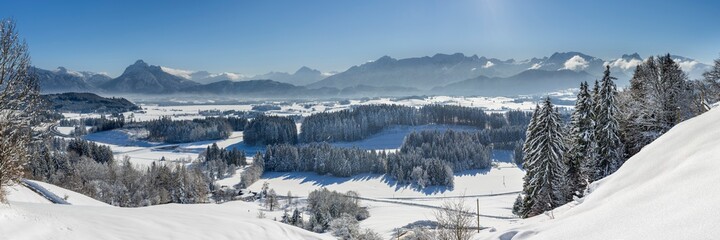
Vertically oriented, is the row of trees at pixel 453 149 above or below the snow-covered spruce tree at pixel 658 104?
below

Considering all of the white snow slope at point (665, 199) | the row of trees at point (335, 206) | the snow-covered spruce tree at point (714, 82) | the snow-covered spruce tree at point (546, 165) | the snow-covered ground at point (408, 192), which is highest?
the snow-covered spruce tree at point (714, 82)

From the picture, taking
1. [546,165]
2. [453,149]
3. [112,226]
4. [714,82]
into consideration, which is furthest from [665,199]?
[453,149]

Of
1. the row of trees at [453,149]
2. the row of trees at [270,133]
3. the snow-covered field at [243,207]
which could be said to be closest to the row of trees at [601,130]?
the snow-covered field at [243,207]

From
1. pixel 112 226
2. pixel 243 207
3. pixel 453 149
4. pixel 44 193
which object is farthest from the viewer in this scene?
pixel 453 149

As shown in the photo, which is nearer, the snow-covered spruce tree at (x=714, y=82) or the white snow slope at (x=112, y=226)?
the white snow slope at (x=112, y=226)

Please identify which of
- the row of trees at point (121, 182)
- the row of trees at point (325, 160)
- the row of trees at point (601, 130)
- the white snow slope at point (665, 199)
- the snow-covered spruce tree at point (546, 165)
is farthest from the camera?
the row of trees at point (325, 160)

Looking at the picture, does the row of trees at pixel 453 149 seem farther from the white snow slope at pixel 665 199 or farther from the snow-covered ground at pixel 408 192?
the white snow slope at pixel 665 199

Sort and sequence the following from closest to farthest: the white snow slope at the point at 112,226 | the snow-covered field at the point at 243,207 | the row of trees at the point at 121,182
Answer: the white snow slope at the point at 112,226
the snow-covered field at the point at 243,207
the row of trees at the point at 121,182

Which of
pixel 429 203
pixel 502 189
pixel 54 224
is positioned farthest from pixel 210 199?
pixel 54 224

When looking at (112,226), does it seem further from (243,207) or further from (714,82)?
(714,82)
